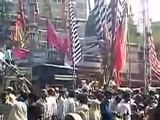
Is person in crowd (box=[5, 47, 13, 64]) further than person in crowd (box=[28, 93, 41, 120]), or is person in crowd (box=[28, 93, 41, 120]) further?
person in crowd (box=[5, 47, 13, 64])

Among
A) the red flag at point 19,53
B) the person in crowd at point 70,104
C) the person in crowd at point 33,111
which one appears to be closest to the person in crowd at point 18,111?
the person in crowd at point 33,111

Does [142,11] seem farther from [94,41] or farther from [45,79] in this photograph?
[45,79]

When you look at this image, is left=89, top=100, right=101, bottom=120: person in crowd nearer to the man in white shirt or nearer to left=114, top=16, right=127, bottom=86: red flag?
the man in white shirt

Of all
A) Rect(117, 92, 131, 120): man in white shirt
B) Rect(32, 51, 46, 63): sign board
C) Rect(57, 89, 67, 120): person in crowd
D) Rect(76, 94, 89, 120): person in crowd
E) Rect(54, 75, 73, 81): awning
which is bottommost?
Rect(54, 75, 73, 81): awning

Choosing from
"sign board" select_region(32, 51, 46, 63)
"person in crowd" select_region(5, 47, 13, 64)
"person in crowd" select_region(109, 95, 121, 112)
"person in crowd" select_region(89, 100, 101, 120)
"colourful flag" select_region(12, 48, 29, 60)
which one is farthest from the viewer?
"sign board" select_region(32, 51, 46, 63)

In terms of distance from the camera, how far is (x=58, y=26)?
3806 cm

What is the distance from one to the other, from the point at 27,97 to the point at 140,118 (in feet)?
9.69

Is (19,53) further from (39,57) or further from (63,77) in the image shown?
(63,77)

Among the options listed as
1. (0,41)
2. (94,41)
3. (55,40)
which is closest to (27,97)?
(55,40)

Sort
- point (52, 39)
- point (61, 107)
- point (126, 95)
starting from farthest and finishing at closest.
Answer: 1. point (52, 39)
2. point (61, 107)
3. point (126, 95)

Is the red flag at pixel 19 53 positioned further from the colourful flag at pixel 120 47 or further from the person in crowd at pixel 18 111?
the person in crowd at pixel 18 111

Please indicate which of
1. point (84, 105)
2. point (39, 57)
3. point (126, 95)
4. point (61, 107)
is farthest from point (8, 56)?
point (84, 105)

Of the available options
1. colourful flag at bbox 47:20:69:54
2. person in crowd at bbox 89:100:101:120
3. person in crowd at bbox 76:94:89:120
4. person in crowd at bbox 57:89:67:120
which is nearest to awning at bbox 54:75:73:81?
colourful flag at bbox 47:20:69:54

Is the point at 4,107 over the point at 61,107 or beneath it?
over
